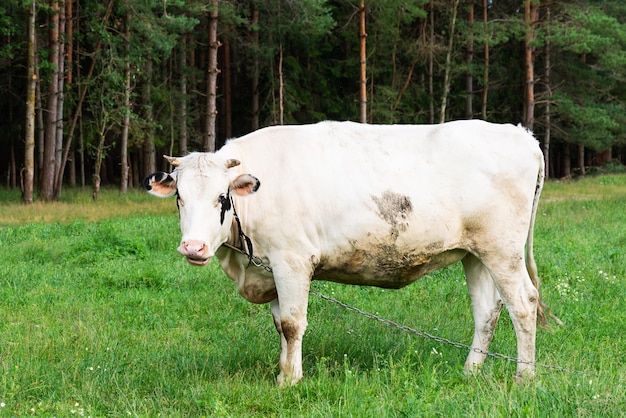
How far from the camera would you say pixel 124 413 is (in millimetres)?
4906

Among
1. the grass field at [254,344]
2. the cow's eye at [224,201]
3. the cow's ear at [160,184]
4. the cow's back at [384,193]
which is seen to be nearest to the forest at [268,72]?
the grass field at [254,344]

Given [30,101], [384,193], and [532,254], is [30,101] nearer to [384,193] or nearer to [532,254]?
[384,193]

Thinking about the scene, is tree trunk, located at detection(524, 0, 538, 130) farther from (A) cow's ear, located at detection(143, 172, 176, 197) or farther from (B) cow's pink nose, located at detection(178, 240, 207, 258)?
(B) cow's pink nose, located at detection(178, 240, 207, 258)

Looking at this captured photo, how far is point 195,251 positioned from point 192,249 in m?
0.03

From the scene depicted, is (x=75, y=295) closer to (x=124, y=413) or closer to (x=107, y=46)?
(x=124, y=413)

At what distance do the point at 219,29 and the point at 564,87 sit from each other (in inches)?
777

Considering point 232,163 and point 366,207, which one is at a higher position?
point 232,163

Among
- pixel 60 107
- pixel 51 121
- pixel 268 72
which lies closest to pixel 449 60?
pixel 268 72

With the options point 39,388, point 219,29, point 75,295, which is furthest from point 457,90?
point 39,388

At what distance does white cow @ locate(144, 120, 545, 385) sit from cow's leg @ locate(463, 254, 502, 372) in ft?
0.41

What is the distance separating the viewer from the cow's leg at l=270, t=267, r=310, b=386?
565cm

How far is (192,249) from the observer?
5.04 m

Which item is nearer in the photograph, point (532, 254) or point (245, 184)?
point (245, 184)

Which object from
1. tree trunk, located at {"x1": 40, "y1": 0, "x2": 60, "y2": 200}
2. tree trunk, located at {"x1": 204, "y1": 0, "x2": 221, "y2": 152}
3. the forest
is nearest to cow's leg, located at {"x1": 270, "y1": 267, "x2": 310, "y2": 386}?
the forest
